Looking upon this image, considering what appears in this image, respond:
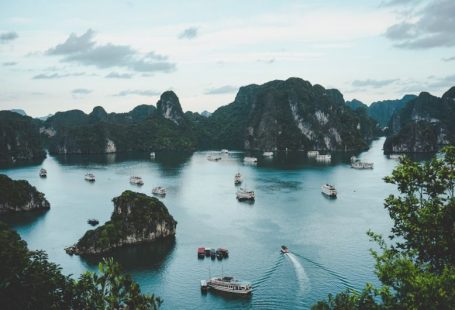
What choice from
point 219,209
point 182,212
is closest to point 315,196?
point 219,209

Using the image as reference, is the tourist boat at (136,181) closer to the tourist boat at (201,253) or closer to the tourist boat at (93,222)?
the tourist boat at (93,222)

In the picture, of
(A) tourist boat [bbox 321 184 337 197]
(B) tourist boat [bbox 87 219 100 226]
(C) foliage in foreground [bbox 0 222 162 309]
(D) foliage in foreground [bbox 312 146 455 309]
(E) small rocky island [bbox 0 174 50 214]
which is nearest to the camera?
(D) foliage in foreground [bbox 312 146 455 309]

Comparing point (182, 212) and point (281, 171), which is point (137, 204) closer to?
A: point (182, 212)

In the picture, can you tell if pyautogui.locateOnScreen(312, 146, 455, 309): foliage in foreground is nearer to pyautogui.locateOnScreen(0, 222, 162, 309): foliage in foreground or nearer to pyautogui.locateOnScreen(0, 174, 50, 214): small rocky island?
pyautogui.locateOnScreen(0, 222, 162, 309): foliage in foreground

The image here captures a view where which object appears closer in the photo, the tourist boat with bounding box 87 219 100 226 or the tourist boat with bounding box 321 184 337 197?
the tourist boat with bounding box 87 219 100 226

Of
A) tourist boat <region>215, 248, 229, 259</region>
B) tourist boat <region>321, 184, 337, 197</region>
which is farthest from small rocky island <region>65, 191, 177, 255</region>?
tourist boat <region>321, 184, 337, 197</region>

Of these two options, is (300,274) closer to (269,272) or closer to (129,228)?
(269,272)
